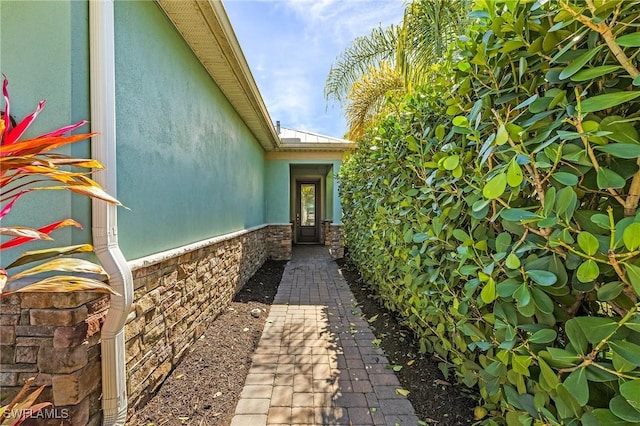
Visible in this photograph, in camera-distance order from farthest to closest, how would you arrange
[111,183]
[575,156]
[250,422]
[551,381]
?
[250,422] < [111,183] < [551,381] < [575,156]

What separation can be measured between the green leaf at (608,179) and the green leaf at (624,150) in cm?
9

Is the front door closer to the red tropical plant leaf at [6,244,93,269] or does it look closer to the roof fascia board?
the roof fascia board

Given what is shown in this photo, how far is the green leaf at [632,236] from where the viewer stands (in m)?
0.83

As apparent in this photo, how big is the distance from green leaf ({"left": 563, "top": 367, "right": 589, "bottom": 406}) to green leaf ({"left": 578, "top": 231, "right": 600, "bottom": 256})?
44cm

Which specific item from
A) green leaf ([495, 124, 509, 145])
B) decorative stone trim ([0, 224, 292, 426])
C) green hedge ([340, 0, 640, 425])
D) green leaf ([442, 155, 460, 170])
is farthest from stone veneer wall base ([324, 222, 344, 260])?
green leaf ([495, 124, 509, 145])

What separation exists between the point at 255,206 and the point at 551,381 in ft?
20.0

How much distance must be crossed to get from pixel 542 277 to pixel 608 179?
43cm

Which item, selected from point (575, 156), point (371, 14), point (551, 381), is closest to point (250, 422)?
point (551, 381)

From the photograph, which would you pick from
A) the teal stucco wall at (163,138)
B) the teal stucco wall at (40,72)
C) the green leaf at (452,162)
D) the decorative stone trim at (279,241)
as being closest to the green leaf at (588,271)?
the green leaf at (452,162)

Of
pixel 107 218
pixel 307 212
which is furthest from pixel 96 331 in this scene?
pixel 307 212

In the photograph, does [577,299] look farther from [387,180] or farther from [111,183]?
[111,183]

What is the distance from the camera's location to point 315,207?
1162 centimetres

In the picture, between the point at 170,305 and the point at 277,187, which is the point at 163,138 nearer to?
the point at 170,305

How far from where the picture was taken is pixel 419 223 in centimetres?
245
